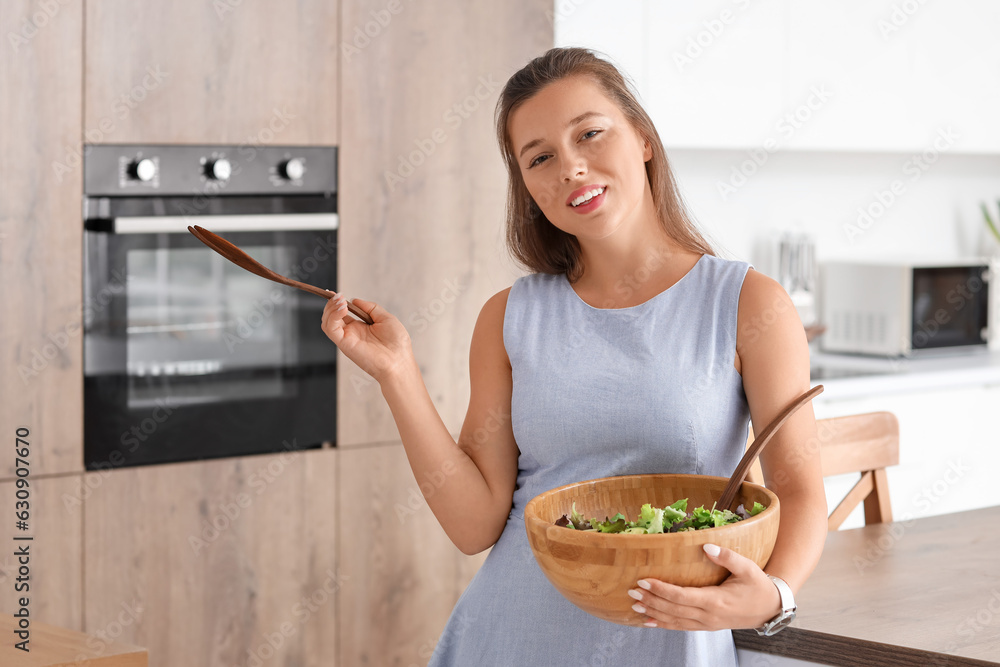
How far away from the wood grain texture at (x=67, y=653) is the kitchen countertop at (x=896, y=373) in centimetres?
208

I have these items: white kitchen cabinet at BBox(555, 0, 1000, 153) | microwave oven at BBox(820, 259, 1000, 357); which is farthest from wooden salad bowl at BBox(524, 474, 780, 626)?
microwave oven at BBox(820, 259, 1000, 357)

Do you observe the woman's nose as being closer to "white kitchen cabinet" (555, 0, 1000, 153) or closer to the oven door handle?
the oven door handle

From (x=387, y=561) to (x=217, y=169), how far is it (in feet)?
3.13

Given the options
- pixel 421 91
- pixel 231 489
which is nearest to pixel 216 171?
pixel 421 91

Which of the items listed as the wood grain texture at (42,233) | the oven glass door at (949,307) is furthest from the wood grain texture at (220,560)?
the oven glass door at (949,307)

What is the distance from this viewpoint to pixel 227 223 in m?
2.16

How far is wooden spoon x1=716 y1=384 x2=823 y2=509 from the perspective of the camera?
100cm

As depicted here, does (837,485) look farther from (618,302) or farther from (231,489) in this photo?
(618,302)

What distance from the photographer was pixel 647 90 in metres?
2.80

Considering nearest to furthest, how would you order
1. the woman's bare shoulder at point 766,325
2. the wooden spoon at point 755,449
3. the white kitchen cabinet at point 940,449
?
the wooden spoon at point 755,449 → the woman's bare shoulder at point 766,325 → the white kitchen cabinet at point 940,449

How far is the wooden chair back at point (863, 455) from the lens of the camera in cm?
162

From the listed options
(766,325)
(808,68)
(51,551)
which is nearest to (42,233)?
(51,551)

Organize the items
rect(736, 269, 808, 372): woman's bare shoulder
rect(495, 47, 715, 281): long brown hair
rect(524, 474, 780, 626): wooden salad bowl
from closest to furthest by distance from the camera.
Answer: rect(524, 474, 780, 626): wooden salad bowl, rect(736, 269, 808, 372): woman's bare shoulder, rect(495, 47, 715, 281): long brown hair

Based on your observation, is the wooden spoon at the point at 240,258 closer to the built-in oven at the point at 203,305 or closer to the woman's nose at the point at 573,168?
the woman's nose at the point at 573,168
